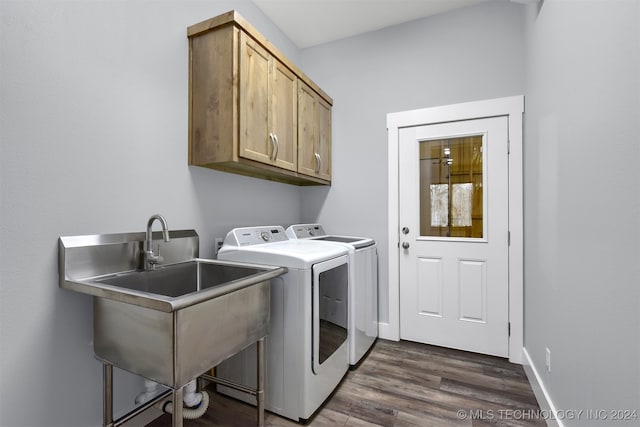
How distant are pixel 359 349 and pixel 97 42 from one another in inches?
96.1

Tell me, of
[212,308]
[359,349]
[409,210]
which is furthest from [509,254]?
[212,308]

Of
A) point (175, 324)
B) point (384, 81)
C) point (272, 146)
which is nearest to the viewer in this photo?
point (175, 324)

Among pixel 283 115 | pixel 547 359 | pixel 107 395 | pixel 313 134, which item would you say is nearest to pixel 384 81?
Result: pixel 313 134

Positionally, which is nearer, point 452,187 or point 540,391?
point 540,391

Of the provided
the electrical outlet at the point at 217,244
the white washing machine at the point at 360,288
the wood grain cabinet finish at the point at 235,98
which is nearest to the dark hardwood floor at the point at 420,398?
the white washing machine at the point at 360,288

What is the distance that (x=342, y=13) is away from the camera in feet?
8.57

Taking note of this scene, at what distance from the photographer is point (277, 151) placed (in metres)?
2.15

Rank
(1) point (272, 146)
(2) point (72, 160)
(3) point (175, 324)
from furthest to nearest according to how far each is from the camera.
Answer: (1) point (272, 146) → (2) point (72, 160) → (3) point (175, 324)

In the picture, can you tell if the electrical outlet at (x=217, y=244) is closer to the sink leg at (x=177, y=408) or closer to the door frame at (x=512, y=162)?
the sink leg at (x=177, y=408)

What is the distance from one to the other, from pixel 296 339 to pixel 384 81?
7.70 ft

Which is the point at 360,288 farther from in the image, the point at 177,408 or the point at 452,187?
the point at 177,408

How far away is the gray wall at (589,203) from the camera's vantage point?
2.94 feet

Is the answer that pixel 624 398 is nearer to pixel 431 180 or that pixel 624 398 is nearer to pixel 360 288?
pixel 360 288

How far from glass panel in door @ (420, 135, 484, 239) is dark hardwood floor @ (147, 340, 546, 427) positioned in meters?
1.02
